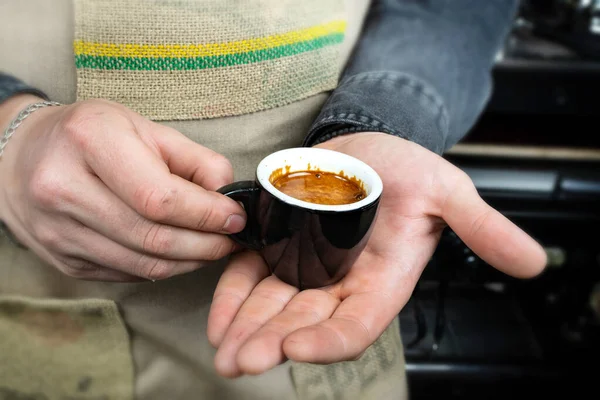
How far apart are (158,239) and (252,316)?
0.12m

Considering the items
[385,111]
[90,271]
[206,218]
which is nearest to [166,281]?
[90,271]

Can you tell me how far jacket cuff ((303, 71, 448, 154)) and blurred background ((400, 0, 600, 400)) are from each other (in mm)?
323

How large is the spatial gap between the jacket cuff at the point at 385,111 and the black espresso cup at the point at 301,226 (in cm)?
11

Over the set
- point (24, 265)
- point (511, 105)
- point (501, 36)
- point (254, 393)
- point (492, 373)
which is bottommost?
point (492, 373)

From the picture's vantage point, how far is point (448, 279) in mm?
807

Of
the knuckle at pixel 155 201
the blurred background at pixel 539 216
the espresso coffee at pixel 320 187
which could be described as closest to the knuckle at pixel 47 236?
the knuckle at pixel 155 201

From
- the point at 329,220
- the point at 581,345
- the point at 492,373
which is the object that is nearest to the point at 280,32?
the point at 329,220

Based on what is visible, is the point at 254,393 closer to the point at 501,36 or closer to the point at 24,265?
the point at 24,265

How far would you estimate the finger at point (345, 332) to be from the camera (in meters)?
0.47

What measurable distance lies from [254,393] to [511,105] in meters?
0.93

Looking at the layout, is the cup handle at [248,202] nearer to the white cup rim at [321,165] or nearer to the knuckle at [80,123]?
the white cup rim at [321,165]

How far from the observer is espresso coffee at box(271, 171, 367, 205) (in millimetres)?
601

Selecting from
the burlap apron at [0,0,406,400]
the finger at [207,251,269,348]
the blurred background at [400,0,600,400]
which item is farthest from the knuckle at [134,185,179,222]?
the blurred background at [400,0,600,400]

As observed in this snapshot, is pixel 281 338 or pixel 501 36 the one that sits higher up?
pixel 501 36
